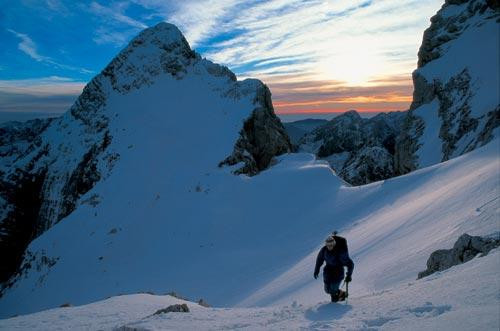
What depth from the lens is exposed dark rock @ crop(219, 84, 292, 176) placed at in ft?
112

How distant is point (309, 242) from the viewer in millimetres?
21344

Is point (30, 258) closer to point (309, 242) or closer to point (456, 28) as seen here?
point (309, 242)

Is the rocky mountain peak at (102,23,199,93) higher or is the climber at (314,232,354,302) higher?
the rocky mountain peak at (102,23,199,93)

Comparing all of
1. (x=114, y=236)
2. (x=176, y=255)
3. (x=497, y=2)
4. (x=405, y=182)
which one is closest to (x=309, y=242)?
(x=405, y=182)

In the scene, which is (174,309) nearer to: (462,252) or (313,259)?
(462,252)

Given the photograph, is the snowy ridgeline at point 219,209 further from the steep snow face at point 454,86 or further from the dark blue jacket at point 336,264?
the dark blue jacket at point 336,264

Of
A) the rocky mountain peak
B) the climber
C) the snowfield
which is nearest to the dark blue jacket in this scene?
the climber

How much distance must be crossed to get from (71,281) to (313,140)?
7414cm

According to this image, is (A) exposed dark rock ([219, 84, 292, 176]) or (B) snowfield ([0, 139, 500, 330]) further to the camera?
(A) exposed dark rock ([219, 84, 292, 176])

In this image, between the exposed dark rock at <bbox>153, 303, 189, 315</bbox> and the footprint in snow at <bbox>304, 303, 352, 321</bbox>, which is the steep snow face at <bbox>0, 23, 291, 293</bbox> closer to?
the exposed dark rock at <bbox>153, 303, 189, 315</bbox>

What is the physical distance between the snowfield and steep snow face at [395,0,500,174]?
34.2ft

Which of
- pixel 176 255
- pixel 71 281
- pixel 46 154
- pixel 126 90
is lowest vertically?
pixel 71 281

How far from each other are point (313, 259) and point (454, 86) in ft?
84.2

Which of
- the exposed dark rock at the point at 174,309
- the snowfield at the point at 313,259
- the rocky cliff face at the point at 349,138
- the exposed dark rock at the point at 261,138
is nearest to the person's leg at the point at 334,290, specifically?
the snowfield at the point at 313,259
